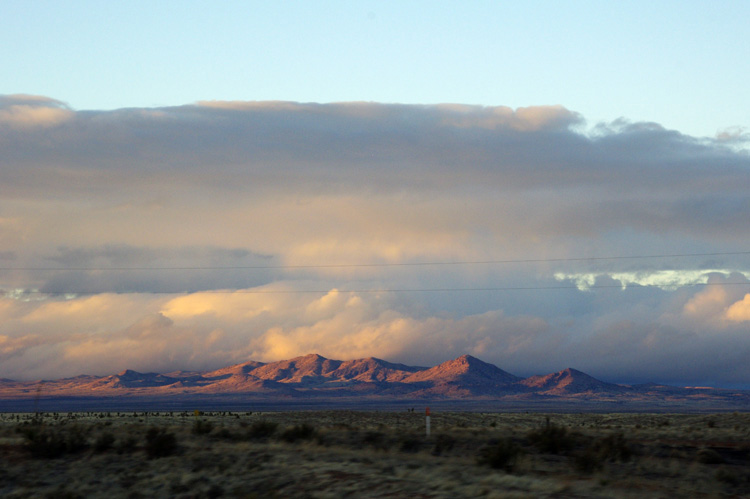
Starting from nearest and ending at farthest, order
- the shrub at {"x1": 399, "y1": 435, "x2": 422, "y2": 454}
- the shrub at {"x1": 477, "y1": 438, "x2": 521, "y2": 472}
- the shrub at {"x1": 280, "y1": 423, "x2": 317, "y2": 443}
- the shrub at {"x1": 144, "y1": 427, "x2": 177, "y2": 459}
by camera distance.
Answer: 1. the shrub at {"x1": 477, "y1": 438, "x2": 521, "y2": 472}
2. the shrub at {"x1": 144, "y1": 427, "x2": 177, "y2": 459}
3. the shrub at {"x1": 399, "y1": 435, "x2": 422, "y2": 454}
4. the shrub at {"x1": 280, "y1": 423, "x2": 317, "y2": 443}

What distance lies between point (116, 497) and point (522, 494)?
14205mm

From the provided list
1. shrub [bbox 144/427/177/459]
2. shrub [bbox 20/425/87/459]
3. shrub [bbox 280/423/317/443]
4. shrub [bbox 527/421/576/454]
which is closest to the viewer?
shrub [bbox 144/427/177/459]

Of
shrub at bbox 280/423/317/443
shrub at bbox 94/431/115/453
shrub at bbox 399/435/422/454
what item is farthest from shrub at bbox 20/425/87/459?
shrub at bbox 399/435/422/454

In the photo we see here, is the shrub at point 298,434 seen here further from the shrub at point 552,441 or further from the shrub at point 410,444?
the shrub at point 552,441

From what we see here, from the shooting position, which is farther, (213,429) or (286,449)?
(213,429)

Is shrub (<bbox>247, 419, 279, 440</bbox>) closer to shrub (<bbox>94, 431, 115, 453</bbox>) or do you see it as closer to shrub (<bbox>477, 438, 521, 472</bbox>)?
shrub (<bbox>94, 431, 115, 453</bbox>)

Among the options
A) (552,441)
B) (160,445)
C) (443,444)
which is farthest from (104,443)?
(552,441)

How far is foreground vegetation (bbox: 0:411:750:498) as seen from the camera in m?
24.9

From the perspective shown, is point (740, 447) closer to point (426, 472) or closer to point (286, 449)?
point (426, 472)

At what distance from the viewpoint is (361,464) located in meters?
28.7

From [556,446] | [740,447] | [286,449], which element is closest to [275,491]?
[286,449]

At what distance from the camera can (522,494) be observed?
2266 cm

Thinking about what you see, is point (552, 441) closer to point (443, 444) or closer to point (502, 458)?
point (443, 444)

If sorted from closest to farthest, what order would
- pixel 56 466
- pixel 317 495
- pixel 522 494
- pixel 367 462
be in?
pixel 522 494
pixel 317 495
pixel 367 462
pixel 56 466
